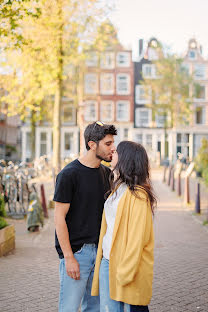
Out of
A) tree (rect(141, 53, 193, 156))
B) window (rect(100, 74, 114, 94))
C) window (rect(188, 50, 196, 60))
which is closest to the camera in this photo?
tree (rect(141, 53, 193, 156))

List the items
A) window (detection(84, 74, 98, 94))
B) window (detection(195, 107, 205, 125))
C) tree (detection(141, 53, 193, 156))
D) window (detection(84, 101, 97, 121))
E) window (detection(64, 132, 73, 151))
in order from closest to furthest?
tree (detection(141, 53, 193, 156)), window (detection(84, 74, 98, 94)), window (detection(84, 101, 97, 121)), window (detection(64, 132, 73, 151)), window (detection(195, 107, 205, 125))

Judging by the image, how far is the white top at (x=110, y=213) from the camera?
2.69 metres

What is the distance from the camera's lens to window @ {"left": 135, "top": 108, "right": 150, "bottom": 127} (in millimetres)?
44750

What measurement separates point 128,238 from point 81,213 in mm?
535

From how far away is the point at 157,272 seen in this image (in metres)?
5.87

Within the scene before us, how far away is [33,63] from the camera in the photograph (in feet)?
50.4

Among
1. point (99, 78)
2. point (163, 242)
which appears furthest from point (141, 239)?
point (99, 78)

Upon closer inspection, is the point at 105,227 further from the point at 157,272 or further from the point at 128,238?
the point at 157,272

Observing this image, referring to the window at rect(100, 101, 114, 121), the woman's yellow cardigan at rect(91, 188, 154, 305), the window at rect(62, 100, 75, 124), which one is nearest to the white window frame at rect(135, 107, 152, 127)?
the window at rect(100, 101, 114, 121)

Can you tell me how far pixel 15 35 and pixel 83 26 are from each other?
8.86 meters

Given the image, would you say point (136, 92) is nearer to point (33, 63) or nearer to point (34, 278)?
point (33, 63)

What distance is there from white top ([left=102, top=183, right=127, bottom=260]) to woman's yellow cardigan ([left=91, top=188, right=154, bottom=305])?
3.4 inches

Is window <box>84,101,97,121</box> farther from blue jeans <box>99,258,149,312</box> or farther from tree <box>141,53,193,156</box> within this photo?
blue jeans <box>99,258,149,312</box>

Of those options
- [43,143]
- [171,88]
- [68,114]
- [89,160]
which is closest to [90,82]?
[68,114]
